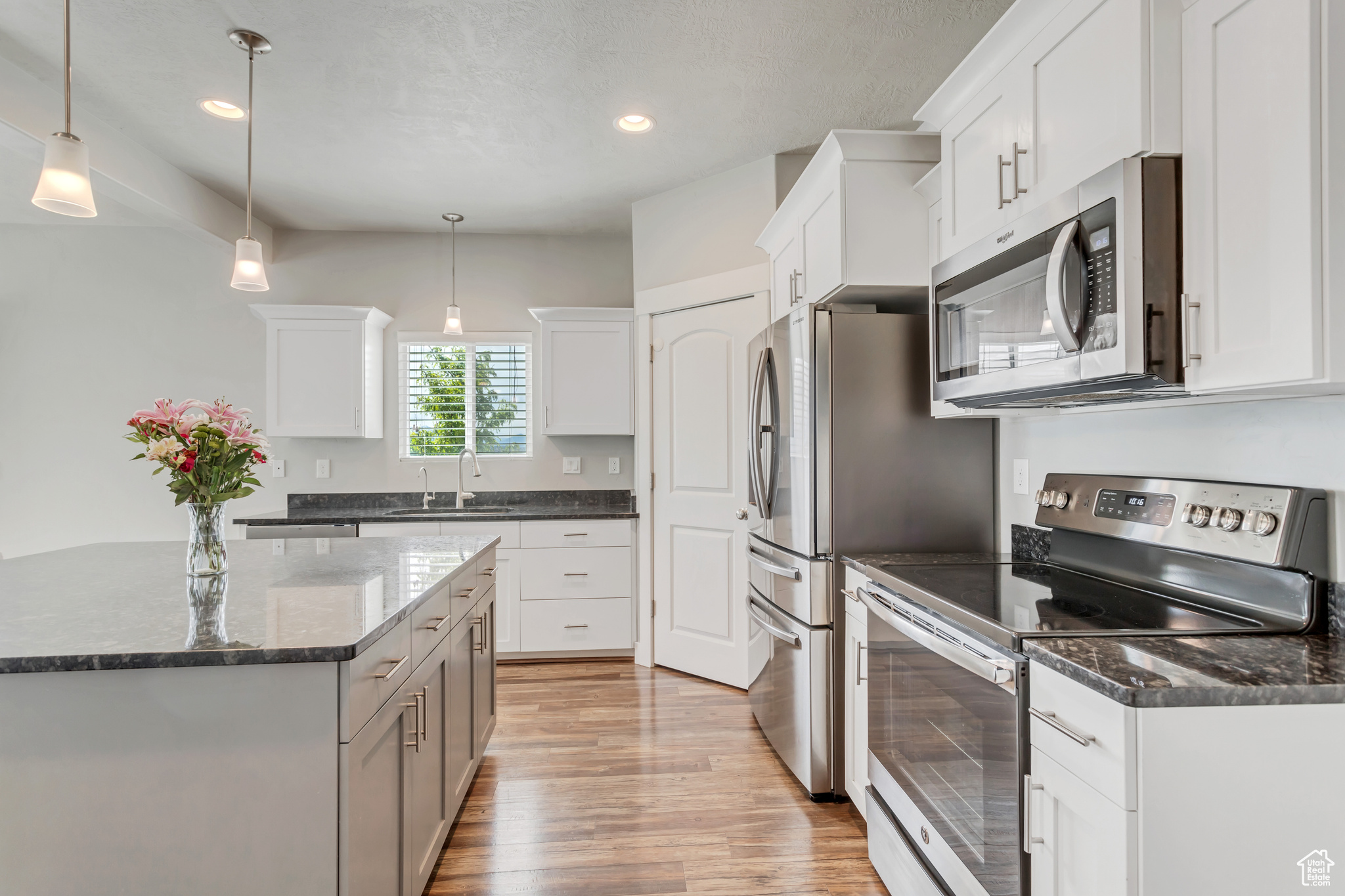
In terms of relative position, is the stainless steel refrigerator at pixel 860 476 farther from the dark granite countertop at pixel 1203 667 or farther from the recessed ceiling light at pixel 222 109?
the recessed ceiling light at pixel 222 109

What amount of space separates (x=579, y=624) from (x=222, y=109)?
3.01 meters

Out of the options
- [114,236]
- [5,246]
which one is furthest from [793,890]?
[5,246]

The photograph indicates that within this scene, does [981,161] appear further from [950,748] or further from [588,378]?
[588,378]

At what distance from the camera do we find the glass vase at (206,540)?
1.85 m

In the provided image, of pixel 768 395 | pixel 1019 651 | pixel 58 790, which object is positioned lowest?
pixel 58 790

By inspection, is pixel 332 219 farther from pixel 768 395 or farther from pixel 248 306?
pixel 768 395

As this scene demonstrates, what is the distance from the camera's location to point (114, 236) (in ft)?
14.2

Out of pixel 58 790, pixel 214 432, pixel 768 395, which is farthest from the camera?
pixel 768 395

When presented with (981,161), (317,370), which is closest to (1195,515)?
(981,161)

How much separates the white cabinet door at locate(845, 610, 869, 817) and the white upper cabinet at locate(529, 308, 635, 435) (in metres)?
2.34

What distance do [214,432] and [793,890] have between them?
1.98 meters

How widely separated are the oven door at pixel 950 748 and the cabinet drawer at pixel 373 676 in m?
1.20

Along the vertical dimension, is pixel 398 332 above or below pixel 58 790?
above

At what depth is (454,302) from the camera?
454 centimetres
